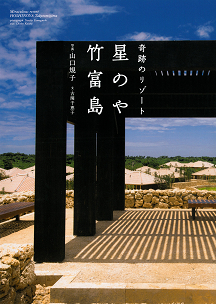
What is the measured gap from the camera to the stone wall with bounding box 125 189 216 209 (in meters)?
10.2

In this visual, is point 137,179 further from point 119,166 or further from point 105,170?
point 105,170

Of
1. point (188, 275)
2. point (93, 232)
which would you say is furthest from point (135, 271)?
point (93, 232)

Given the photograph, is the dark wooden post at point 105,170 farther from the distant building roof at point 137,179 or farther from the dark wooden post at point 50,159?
the distant building roof at point 137,179

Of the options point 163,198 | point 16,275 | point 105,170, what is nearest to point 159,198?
point 163,198

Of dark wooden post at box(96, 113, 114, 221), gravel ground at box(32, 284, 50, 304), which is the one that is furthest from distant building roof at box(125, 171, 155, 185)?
gravel ground at box(32, 284, 50, 304)

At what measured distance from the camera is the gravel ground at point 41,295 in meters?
3.30

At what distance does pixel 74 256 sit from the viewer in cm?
460

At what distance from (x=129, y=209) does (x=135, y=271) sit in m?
6.29

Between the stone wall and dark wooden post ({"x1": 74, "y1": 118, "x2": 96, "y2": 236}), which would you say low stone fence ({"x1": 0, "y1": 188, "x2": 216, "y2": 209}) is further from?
dark wooden post ({"x1": 74, "y1": 118, "x2": 96, "y2": 236})

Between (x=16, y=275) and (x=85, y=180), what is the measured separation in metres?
3.25

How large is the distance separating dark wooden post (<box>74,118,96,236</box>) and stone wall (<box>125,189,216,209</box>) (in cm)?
448

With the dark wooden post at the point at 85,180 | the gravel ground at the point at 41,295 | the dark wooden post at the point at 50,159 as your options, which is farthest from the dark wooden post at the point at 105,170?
the gravel ground at the point at 41,295

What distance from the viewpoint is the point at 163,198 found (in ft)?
33.8

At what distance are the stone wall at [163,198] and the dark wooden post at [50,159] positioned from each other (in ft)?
20.8
